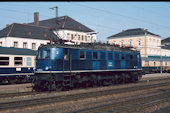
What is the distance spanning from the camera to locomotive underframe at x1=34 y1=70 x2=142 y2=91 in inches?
704

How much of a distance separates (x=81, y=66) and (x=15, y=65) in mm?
7837

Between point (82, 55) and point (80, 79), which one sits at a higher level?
point (82, 55)

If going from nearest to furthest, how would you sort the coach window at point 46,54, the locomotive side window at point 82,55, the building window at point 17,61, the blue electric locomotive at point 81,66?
the blue electric locomotive at point 81,66 → the coach window at point 46,54 → the locomotive side window at point 82,55 → the building window at point 17,61

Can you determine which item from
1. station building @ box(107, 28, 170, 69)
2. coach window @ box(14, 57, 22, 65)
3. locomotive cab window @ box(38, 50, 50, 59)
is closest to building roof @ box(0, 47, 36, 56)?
coach window @ box(14, 57, 22, 65)

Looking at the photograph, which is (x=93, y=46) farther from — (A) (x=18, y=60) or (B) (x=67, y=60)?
(A) (x=18, y=60)

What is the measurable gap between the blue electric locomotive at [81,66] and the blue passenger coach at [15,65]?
4513mm

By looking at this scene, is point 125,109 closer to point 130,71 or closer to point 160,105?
point 160,105

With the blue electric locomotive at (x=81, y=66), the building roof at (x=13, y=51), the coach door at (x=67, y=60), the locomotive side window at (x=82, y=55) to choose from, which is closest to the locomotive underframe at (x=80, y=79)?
the blue electric locomotive at (x=81, y=66)

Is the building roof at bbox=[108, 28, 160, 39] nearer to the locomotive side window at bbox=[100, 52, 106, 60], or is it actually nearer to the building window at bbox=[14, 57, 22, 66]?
the locomotive side window at bbox=[100, 52, 106, 60]

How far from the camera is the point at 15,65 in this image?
2323 centimetres

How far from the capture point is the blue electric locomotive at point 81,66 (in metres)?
18.0

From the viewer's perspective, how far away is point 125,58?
82.5ft

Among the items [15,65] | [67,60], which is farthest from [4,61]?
[67,60]

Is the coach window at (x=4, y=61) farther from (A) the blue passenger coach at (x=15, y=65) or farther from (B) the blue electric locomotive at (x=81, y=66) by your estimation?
(B) the blue electric locomotive at (x=81, y=66)
